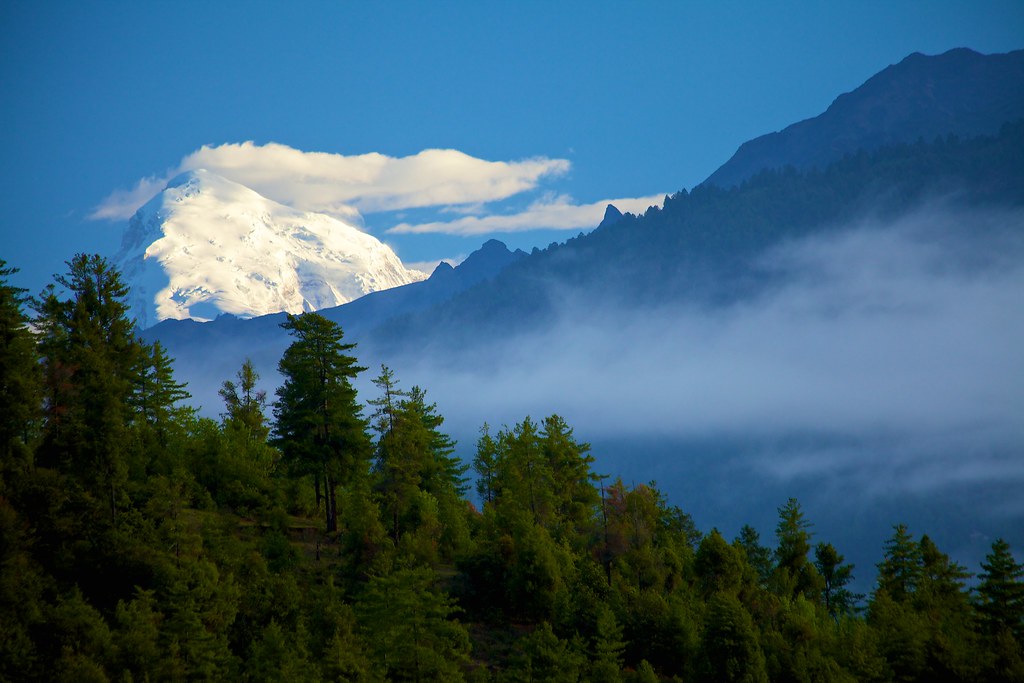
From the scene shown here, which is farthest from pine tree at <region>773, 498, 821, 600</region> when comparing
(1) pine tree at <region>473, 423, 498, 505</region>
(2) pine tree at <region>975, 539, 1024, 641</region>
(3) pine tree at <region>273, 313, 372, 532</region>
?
(3) pine tree at <region>273, 313, 372, 532</region>

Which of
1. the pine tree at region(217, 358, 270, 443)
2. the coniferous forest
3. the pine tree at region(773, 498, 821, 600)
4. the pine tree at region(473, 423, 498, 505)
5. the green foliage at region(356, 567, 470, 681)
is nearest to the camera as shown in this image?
the coniferous forest

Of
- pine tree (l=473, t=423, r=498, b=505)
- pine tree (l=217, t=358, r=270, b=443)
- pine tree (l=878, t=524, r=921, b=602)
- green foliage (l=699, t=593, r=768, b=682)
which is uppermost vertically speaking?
pine tree (l=217, t=358, r=270, b=443)

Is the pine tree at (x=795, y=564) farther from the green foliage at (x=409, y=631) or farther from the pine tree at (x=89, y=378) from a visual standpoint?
the pine tree at (x=89, y=378)

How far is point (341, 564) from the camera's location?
2203 inches

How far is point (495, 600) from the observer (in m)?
59.6

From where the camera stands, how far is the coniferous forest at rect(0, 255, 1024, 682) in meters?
42.5

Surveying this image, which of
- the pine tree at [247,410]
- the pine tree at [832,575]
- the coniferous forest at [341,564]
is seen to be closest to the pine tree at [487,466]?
the coniferous forest at [341,564]

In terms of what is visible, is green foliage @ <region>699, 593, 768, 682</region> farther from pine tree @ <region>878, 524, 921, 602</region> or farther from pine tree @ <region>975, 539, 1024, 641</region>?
pine tree @ <region>878, 524, 921, 602</region>

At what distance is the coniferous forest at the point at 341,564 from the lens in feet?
139

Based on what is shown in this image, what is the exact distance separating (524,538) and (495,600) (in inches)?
184

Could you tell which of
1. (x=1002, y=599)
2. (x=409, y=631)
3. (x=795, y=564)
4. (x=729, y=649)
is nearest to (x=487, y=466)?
(x=795, y=564)

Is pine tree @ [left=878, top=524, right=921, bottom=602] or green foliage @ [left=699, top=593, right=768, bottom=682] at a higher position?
pine tree @ [left=878, top=524, right=921, bottom=602]

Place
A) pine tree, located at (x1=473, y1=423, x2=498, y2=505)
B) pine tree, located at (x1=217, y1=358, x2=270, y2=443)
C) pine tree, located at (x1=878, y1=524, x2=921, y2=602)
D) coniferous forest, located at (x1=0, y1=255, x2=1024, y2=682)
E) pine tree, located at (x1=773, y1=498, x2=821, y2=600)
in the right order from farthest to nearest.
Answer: pine tree, located at (x1=217, y1=358, x2=270, y2=443)
pine tree, located at (x1=473, y1=423, x2=498, y2=505)
pine tree, located at (x1=773, y1=498, x2=821, y2=600)
pine tree, located at (x1=878, y1=524, x2=921, y2=602)
coniferous forest, located at (x1=0, y1=255, x2=1024, y2=682)

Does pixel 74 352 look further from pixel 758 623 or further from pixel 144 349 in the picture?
pixel 758 623
